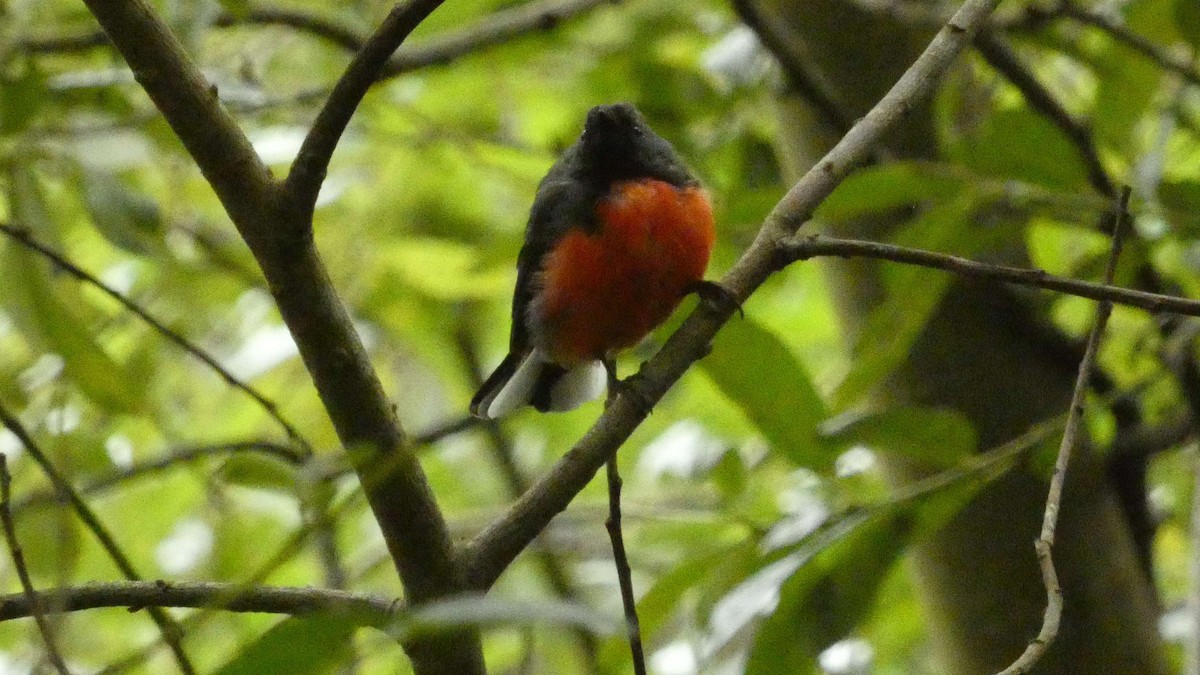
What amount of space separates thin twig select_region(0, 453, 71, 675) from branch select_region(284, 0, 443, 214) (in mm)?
474

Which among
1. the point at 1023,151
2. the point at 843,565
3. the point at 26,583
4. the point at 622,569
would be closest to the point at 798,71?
the point at 1023,151

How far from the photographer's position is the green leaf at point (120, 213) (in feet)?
7.65

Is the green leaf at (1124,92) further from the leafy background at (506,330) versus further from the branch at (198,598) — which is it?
the branch at (198,598)

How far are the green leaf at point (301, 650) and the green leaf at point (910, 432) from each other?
122 centimetres

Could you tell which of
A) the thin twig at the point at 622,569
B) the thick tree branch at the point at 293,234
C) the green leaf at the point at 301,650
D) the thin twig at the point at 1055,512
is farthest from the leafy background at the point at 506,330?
the thin twig at the point at 1055,512

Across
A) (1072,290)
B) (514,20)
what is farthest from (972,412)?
(514,20)

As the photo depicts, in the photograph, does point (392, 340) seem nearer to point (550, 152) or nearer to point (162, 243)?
point (550, 152)

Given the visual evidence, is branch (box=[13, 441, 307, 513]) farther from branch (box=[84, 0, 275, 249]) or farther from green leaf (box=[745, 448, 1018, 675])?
green leaf (box=[745, 448, 1018, 675])

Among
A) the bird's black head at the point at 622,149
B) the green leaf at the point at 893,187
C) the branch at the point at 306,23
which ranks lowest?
the green leaf at the point at 893,187

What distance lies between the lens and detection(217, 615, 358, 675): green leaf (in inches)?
42.8

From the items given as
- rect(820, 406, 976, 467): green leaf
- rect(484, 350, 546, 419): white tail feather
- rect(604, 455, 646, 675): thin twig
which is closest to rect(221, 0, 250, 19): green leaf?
rect(604, 455, 646, 675): thin twig

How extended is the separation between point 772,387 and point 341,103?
1.01 m

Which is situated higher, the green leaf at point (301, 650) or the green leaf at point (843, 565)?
the green leaf at point (301, 650)

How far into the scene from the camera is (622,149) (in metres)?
3.31
